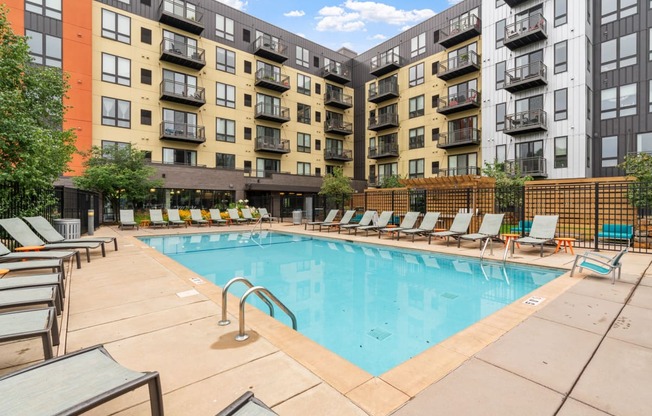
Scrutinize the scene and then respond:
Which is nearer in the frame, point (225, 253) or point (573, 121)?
point (225, 253)

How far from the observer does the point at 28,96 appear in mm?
11078

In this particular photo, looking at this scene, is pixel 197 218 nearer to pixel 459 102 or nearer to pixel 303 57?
pixel 303 57

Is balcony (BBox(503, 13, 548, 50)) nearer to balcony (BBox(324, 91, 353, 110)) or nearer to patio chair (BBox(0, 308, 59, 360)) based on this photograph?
balcony (BBox(324, 91, 353, 110))

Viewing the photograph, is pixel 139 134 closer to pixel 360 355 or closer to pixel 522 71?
pixel 360 355

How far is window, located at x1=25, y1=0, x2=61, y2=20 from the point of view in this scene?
789 inches

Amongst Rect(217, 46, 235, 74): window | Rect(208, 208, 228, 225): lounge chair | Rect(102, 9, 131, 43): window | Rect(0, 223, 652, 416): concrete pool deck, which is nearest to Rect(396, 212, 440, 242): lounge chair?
Rect(0, 223, 652, 416): concrete pool deck

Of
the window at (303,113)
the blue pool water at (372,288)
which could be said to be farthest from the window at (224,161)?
the blue pool water at (372,288)

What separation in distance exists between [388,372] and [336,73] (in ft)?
116

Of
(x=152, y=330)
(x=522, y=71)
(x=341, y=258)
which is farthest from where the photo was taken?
(x=522, y=71)

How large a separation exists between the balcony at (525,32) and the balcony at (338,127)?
54.8ft

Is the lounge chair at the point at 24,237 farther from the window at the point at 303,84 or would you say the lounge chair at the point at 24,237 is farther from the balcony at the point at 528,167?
the window at the point at 303,84

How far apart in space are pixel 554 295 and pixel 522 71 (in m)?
22.8

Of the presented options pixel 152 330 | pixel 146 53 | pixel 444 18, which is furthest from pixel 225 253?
pixel 444 18

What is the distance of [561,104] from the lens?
2089 cm
